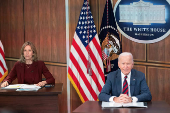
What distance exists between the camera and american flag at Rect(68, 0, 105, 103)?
4.70m

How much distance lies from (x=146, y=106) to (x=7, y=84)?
7.14ft

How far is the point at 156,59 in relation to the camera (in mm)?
4527

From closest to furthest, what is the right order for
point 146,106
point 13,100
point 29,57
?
point 146,106, point 13,100, point 29,57

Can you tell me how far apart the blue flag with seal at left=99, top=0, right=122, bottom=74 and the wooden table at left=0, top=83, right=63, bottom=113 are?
1.38 meters

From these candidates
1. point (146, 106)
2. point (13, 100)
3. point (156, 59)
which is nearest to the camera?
point (146, 106)

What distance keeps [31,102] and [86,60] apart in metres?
1.48

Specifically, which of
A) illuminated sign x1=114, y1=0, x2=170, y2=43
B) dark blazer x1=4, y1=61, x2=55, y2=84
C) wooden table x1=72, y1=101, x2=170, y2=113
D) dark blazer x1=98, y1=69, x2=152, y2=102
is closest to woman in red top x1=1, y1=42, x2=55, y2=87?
dark blazer x1=4, y1=61, x2=55, y2=84

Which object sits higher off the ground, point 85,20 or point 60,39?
point 85,20

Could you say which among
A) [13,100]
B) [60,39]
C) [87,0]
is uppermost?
[87,0]

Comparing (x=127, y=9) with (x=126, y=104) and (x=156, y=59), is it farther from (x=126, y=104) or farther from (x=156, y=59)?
(x=126, y=104)

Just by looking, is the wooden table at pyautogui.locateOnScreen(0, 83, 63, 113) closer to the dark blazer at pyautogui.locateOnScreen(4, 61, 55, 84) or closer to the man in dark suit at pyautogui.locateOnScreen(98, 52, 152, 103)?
the dark blazer at pyautogui.locateOnScreen(4, 61, 55, 84)

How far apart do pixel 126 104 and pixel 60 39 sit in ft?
9.18

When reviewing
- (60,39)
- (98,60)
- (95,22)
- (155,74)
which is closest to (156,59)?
(155,74)

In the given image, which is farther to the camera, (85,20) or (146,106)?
(85,20)
